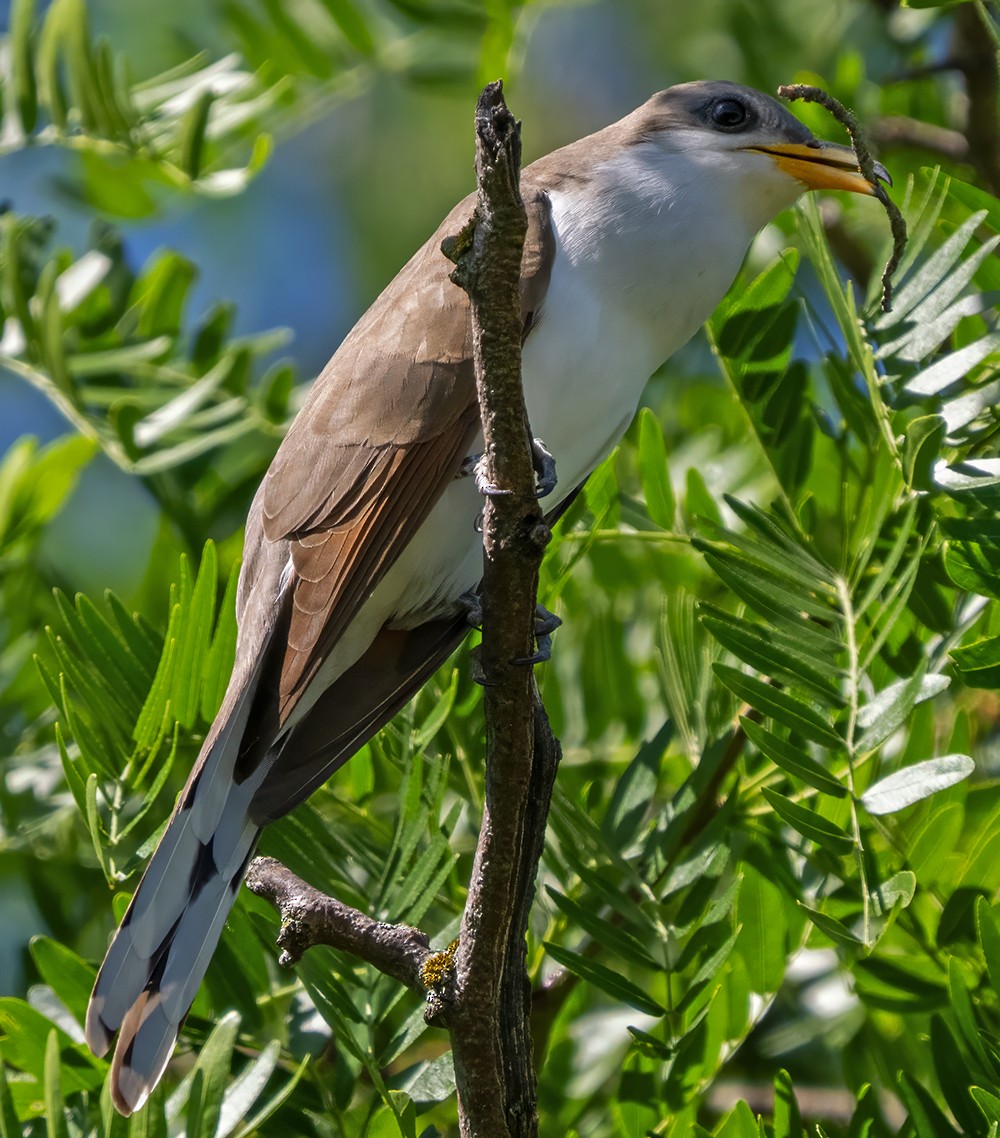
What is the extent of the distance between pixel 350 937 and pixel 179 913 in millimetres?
546

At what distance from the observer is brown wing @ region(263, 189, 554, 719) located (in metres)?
2.86

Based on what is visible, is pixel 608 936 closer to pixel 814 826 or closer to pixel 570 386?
pixel 814 826

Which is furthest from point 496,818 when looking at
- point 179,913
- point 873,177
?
point 873,177

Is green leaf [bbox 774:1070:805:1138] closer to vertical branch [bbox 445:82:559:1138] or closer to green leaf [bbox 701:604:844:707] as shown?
vertical branch [bbox 445:82:559:1138]

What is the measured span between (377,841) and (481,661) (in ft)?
2.47

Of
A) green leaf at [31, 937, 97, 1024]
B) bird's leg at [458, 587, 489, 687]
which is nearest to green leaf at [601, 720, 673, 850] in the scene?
bird's leg at [458, 587, 489, 687]

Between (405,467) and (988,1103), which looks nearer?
(988,1103)

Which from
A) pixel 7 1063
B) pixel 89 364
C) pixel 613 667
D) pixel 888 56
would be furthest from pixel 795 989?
pixel 888 56

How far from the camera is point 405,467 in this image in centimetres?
295

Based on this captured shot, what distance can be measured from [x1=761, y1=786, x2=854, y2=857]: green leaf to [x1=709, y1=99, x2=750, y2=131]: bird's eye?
175 cm

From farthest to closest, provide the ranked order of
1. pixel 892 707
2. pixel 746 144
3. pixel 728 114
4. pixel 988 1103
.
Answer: pixel 728 114
pixel 746 144
pixel 892 707
pixel 988 1103

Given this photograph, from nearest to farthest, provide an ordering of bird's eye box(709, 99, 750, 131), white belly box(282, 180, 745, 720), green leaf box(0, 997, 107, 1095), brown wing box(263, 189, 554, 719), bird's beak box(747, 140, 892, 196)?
green leaf box(0, 997, 107, 1095) < brown wing box(263, 189, 554, 719) < white belly box(282, 180, 745, 720) < bird's beak box(747, 140, 892, 196) < bird's eye box(709, 99, 750, 131)

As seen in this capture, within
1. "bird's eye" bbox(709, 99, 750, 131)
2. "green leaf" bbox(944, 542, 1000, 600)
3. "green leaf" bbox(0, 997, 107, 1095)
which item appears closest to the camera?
"green leaf" bbox(944, 542, 1000, 600)

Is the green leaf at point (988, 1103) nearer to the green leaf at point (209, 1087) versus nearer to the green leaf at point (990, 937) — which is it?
the green leaf at point (990, 937)
